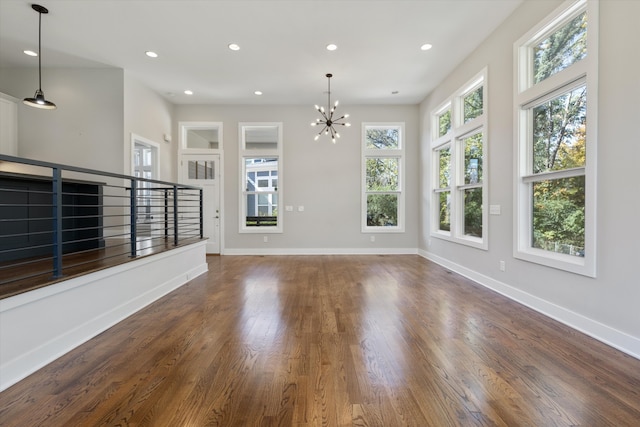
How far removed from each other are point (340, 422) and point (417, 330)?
4.24 ft

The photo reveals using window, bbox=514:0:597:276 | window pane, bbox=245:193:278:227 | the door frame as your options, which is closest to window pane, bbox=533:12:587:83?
window, bbox=514:0:597:276

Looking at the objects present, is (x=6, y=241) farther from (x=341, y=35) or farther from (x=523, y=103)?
(x=523, y=103)

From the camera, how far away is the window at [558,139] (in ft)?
7.80

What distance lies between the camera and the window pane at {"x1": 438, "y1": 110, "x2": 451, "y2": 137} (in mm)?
5127

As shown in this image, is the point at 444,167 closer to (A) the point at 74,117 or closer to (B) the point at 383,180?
(B) the point at 383,180

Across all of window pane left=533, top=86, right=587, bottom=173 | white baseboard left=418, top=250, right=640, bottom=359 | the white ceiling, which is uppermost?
the white ceiling

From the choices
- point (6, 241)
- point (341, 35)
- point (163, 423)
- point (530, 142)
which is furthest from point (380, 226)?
point (6, 241)

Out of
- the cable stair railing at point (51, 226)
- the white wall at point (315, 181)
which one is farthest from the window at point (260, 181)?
the cable stair railing at point (51, 226)

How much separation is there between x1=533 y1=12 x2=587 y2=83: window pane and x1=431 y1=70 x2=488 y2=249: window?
81 cm

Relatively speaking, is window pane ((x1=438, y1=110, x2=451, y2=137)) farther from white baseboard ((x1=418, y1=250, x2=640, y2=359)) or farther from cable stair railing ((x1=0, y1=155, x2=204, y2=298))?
cable stair railing ((x1=0, y1=155, x2=204, y2=298))

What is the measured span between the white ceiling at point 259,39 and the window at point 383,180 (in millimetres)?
1200

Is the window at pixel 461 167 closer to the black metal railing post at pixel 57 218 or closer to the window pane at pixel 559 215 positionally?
the window pane at pixel 559 215

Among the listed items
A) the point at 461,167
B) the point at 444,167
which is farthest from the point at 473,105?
the point at 444,167

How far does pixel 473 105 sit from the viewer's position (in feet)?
14.1
